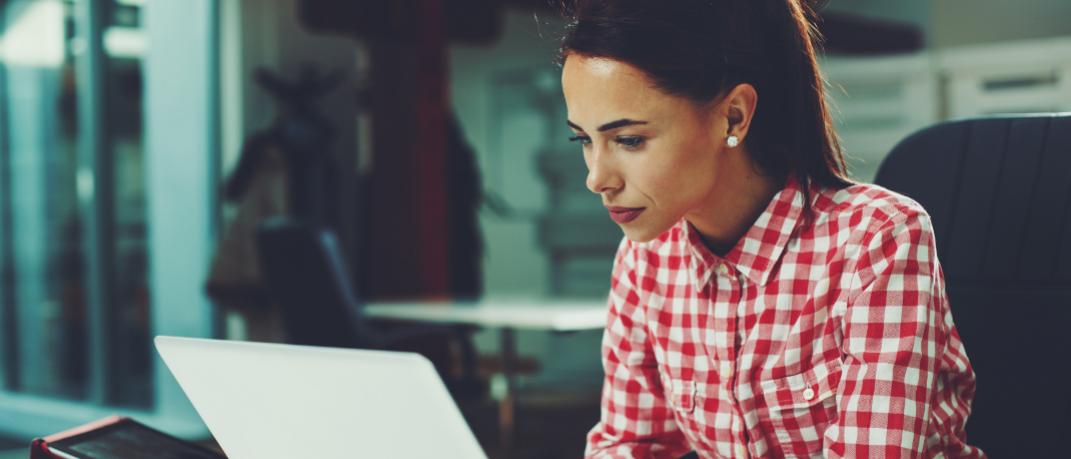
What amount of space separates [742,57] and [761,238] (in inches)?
7.3

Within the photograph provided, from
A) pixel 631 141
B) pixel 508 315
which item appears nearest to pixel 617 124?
pixel 631 141

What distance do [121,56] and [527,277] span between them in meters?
2.92

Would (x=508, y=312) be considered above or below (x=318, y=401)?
below

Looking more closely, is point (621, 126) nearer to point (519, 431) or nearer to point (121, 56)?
point (519, 431)

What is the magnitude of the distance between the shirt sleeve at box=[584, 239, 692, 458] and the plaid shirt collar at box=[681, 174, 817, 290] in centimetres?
15

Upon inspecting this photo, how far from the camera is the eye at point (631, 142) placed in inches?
39.3

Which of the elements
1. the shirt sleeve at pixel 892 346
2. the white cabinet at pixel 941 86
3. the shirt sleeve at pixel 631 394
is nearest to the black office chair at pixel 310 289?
the white cabinet at pixel 941 86

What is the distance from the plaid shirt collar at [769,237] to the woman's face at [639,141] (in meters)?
0.09

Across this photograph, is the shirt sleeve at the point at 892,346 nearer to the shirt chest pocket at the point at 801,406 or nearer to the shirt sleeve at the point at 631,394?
the shirt chest pocket at the point at 801,406

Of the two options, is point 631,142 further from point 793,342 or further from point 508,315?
point 508,315

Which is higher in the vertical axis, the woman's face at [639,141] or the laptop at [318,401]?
the woman's face at [639,141]

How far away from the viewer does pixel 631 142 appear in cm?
100

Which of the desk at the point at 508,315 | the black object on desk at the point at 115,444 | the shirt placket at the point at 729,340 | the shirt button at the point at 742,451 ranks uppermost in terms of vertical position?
the shirt placket at the point at 729,340

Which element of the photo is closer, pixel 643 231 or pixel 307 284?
pixel 643 231
